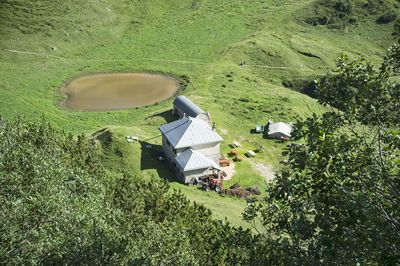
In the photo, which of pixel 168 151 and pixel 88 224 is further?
pixel 168 151

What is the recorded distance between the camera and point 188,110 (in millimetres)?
59281

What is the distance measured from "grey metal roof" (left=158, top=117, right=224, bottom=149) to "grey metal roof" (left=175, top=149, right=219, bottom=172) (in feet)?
4.36

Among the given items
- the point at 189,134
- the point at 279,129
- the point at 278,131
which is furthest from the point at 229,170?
the point at 279,129

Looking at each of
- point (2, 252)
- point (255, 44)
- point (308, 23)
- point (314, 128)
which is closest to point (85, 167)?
point (2, 252)

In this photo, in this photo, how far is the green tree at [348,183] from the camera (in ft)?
34.5

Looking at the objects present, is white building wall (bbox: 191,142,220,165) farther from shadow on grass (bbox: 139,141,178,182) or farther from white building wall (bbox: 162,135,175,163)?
shadow on grass (bbox: 139,141,178,182)

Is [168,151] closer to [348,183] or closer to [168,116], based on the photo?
[168,116]

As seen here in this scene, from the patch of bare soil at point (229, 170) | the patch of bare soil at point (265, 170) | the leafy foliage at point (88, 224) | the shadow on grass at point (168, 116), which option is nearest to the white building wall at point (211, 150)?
the patch of bare soil at point (229, 170)

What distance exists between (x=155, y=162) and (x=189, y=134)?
683 centimetres

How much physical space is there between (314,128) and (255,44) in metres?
102

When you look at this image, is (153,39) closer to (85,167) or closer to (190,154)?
(190,154)

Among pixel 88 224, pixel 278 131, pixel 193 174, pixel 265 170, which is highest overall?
pixel 88 224

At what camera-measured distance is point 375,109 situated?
11953mm

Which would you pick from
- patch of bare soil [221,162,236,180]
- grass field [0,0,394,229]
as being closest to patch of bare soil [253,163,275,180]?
grass field [0,0,394,229]
